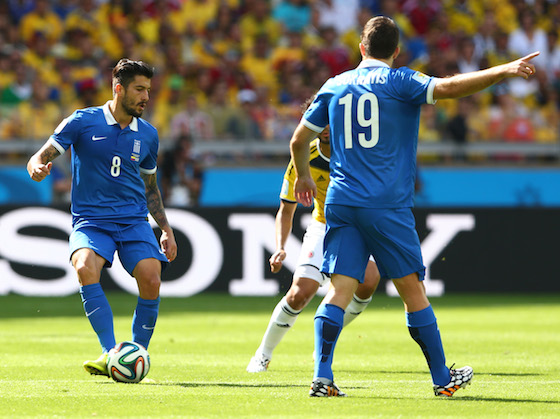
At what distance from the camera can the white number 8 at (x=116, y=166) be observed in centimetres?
709

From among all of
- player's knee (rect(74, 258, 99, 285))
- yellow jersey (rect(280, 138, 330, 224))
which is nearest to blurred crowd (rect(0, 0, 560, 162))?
yellow jersey (rect(280, 138, 330, 224))

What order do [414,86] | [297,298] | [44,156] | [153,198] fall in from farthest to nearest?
[297,298] → [153,198] → [44,156] → [414,86]

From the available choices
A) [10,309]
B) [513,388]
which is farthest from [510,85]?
[513,388]

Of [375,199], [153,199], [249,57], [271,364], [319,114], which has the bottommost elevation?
[271,364]

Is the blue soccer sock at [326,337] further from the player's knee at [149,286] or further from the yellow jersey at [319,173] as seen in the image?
the yellow jersey at [319,173]

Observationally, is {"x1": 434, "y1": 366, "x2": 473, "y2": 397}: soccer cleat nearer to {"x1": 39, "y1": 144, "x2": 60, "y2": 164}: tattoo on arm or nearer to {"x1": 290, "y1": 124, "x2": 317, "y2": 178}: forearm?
{"x1": 290, "y1": 124, "x2": 317, "y2": 178}: forearm

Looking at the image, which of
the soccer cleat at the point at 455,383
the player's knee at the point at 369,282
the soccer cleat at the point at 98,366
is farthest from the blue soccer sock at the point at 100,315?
the player's knee at the point at 369,282

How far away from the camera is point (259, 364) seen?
7.62 m

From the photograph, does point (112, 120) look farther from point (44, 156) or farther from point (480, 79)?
point (480, 79)

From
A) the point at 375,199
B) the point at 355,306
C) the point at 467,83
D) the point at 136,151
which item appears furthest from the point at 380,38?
the point at 355,306

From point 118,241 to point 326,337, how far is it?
1943 millimetres

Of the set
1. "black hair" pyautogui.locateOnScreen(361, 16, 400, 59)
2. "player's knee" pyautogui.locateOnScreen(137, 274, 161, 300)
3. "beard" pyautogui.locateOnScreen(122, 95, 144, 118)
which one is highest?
"black hair" pyautogui.locateOnScreen(361, 16, 400, 59)

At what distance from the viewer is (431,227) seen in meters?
15.2

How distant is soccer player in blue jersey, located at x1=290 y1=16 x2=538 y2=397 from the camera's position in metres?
5.82
